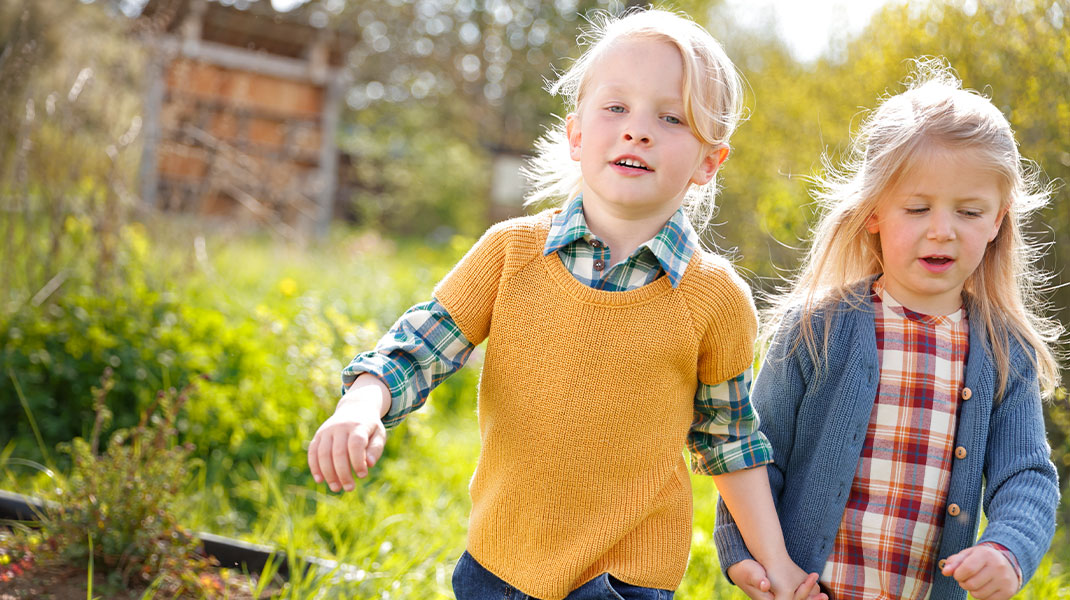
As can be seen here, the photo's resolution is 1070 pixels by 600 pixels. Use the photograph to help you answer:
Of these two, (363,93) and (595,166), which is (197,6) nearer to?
(595,166)

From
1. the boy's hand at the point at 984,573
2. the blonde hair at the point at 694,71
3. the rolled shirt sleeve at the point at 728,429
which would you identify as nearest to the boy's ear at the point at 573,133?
the blonde hair at the point at 694,71

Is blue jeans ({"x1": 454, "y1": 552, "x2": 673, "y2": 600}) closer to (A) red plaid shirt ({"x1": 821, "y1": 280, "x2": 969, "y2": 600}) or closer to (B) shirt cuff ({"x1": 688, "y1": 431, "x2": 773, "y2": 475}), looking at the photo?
(B) shirt cuff ({"x1": 688, "y1": 431, "x2": 773, "y2": 475})

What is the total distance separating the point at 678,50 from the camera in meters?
1.65

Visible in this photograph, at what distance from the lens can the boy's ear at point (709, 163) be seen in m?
1.75

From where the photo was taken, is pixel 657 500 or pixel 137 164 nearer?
pixel 657 500

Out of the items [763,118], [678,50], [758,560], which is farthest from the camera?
[763,118]

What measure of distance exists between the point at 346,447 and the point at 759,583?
0.91 meters

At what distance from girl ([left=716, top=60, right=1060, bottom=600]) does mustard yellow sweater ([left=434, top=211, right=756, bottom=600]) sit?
317mm

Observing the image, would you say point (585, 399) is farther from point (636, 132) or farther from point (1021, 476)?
point (1021, 476)

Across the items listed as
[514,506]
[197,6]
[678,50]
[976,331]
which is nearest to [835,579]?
[976,331]

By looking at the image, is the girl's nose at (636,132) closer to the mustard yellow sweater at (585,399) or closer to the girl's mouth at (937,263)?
the mustard yellow sweater at (585,399)

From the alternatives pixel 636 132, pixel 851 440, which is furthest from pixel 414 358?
pixel 851 440

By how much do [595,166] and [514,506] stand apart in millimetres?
648

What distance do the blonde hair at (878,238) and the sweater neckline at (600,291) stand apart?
0.49 meters
